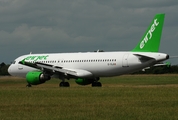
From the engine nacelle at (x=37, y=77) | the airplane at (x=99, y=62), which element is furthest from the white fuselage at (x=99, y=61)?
the engine nacelle at (x=37, y=77)

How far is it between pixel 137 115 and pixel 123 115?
0.49 meters

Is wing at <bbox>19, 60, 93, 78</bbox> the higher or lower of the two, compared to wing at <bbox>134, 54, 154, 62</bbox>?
lower

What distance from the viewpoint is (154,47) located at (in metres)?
42.1

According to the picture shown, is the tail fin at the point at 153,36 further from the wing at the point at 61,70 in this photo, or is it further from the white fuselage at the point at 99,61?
the wing at the point at 61,70

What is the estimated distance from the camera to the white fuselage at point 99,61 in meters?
41.7

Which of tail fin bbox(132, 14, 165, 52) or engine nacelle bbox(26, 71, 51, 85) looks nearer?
tail fin bbox(132, 14, 165, 52)

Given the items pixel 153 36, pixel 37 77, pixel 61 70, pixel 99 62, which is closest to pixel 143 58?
pixel 153 36

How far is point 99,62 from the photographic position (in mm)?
44375

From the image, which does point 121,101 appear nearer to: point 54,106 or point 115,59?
point 54,106

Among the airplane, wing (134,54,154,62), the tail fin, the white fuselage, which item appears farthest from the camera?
the tail fin

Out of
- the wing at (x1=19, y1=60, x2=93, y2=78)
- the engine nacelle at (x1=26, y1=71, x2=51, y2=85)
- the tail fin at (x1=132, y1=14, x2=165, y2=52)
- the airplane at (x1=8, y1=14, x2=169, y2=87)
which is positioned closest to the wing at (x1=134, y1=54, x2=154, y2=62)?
the airplane at (x1=8, y1=14, x2=169, y2=87)

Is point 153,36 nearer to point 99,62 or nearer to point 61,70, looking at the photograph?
point 99,62

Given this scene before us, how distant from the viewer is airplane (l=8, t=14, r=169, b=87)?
41.8 m

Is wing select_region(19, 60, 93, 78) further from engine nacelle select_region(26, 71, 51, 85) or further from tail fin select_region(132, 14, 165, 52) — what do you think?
tail fin select_region(132, 14, 165, 52)
